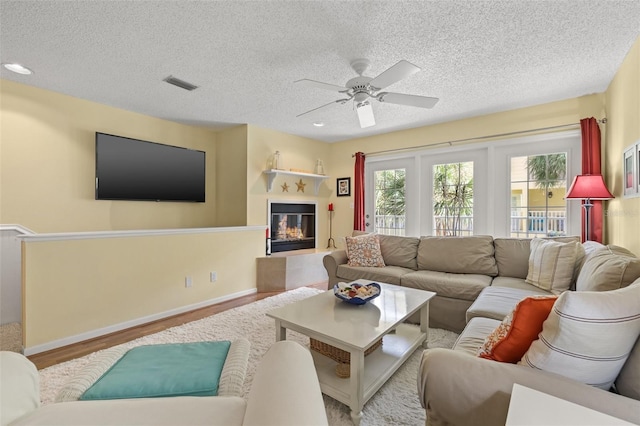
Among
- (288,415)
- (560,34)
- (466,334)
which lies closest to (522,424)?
(288,415)

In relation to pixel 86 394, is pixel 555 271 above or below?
above

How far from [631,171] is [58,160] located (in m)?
5.34

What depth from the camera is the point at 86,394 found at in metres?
1.01

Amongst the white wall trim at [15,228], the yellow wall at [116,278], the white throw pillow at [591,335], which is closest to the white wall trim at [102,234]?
the yellow wall at [116,278]

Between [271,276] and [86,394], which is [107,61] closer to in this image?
[86,394]

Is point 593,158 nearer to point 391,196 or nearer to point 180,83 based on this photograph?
point 391,196

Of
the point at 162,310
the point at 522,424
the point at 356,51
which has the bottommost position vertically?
the point at 162,310

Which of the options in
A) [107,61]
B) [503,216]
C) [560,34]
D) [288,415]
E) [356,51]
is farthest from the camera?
[503,216]

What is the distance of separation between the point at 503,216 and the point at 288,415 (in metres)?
3.93

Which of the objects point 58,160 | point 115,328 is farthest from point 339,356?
point 58,160

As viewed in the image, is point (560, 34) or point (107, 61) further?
point (107, 61)

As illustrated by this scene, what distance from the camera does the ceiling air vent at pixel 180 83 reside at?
2662 millimetres

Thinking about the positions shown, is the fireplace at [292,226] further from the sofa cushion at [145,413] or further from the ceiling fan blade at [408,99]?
the sofa cushion at [145,413]

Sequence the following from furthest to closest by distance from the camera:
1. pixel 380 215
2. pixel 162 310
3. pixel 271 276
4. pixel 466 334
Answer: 1. pixel 380 215
2. pixel 271 276
3. pixel 162 310
4. pixel 466 334
